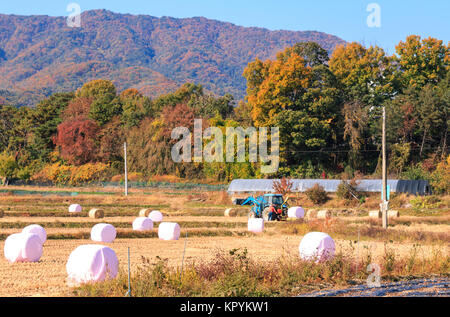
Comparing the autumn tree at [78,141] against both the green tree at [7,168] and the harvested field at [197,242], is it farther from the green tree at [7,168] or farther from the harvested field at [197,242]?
the harvested field at [197,242]

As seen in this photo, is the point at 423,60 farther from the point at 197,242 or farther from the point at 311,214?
the point at 197,242

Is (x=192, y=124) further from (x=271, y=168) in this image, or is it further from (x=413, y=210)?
(x=413, y=210)

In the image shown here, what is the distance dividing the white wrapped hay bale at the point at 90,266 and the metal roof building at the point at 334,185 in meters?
35.6

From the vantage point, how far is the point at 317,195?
48.3 metres

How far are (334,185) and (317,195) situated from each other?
2.24m

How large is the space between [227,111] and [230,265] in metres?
66.0

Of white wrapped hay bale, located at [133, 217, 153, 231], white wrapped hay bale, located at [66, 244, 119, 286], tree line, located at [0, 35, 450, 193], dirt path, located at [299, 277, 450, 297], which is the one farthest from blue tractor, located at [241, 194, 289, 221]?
white wrapped hay bale, located at [66, 244, 119, 286]

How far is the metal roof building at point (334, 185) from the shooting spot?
1863 inches

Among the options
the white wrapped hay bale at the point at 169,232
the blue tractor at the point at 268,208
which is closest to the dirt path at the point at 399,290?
the white wrapped hay bale at the point at 169,232

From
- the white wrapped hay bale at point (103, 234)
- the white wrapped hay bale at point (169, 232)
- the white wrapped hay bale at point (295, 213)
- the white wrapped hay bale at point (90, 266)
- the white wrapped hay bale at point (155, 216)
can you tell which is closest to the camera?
the white wrapped hay bale at point (90, 266)

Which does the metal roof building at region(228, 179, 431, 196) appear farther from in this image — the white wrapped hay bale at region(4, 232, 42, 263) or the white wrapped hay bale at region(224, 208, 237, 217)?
the white wrapped hay bale at region(4, 232, 42, 263)

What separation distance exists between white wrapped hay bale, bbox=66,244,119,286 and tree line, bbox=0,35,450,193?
39.6m

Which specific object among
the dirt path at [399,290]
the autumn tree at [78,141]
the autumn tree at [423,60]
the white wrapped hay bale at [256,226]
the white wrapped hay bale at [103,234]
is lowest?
the white wrapped hay bale at [256,226]
